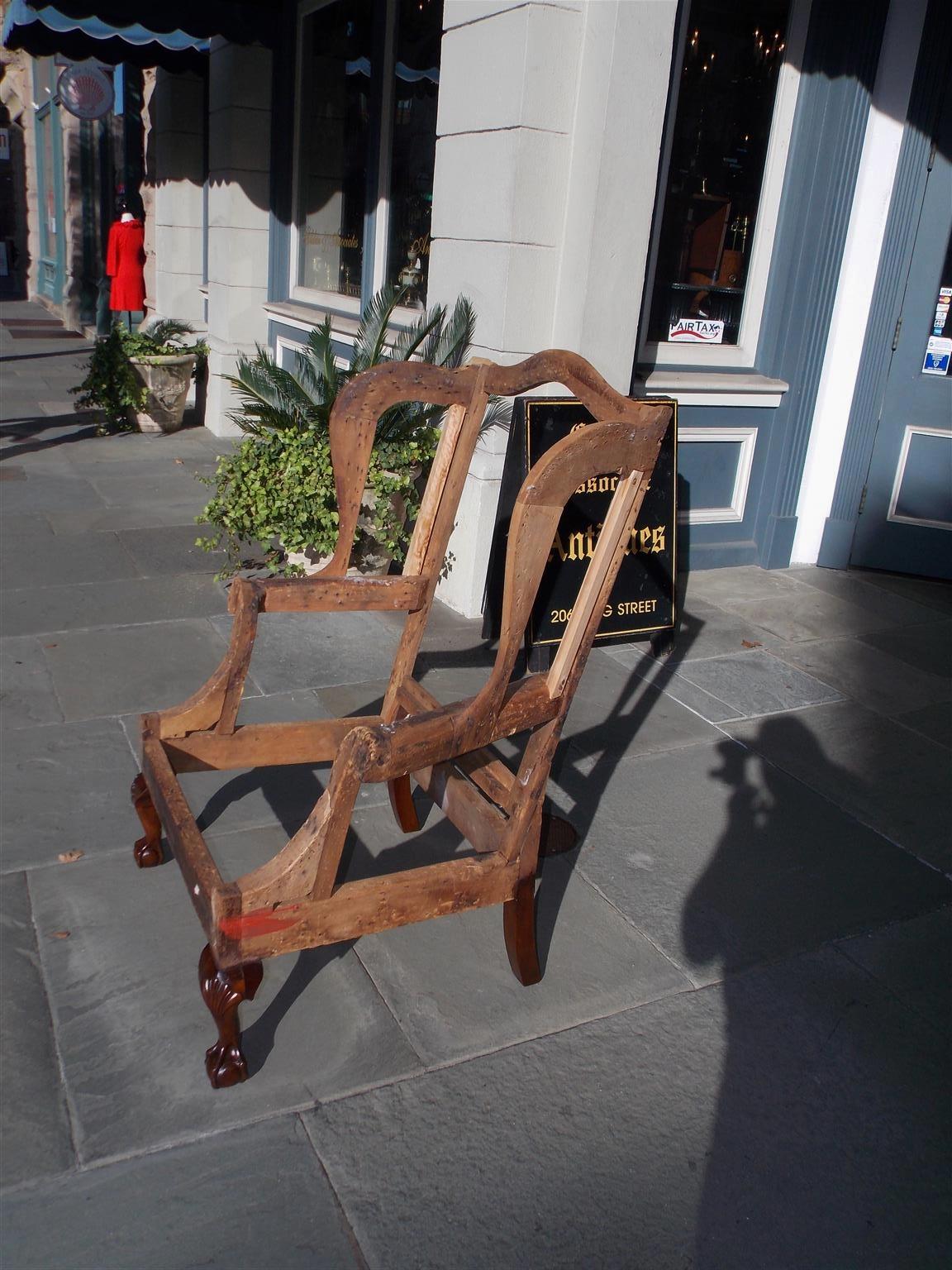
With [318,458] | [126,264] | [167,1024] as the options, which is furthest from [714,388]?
[126,264]

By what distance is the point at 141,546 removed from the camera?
243 inches

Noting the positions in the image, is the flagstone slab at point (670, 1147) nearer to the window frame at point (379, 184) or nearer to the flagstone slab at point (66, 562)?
the flagstone slab at point (66, 562)

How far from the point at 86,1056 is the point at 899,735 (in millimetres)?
3434

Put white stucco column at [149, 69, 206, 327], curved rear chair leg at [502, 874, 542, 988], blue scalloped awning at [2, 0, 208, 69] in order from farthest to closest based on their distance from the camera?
white stucco column at [149, 69, 206, 327] → blue scalloped awning at [2, 0, 208, 69] → curved rear chair leg at [502, 874, 542, 988]

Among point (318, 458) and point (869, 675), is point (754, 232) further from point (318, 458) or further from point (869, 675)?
point (318, 458)

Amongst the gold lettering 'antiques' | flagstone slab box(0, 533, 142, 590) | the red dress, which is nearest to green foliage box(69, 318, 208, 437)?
the red dress

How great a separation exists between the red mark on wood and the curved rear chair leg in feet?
2.07

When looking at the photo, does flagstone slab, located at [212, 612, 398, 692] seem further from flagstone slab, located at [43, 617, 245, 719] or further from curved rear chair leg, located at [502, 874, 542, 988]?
curved rear chair leg, located at [502, 874, 542, 988]

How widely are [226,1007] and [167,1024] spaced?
359mm

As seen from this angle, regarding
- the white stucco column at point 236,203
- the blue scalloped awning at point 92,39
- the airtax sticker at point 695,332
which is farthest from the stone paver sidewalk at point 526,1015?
the blue scalloped awning at point 92,39

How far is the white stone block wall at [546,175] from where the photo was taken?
4746 millimetres

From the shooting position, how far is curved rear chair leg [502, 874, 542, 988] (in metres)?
2.64

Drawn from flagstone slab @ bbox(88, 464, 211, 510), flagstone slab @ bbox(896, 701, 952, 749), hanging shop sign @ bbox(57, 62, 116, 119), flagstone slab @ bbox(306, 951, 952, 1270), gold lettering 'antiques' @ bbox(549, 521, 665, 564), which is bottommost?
flagstone slab @ bbox(306, 951, 952, 1270)

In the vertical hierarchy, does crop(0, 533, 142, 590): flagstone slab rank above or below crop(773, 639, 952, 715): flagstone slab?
below
